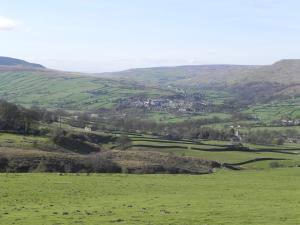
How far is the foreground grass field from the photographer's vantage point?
32.5 m

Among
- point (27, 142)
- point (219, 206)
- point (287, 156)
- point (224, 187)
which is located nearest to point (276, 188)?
point (224, 187)

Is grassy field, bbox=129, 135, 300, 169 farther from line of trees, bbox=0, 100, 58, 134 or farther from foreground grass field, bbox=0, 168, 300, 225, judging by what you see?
foreground grass field, bbox=0, 168, 300, 225

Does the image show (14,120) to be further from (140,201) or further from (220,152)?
(140,201)

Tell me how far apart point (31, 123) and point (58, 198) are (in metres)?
76.6

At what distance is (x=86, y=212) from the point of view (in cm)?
3484

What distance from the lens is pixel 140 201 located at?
4309cm

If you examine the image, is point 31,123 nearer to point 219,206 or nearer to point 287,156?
point 287,156

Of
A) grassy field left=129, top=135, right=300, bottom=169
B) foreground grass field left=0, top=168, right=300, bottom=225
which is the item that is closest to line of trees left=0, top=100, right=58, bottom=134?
grassy field left=129, top=135, right=300, bottom=169

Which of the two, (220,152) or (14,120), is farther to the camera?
(220,152)

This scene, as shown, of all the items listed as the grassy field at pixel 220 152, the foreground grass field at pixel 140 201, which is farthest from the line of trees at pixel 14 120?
the foreground grass field at pixel 140 201

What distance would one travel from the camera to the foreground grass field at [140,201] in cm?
3250

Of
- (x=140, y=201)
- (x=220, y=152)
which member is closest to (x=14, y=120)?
(x=220, y=152)

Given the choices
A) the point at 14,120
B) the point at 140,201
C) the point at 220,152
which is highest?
the point at 14,120

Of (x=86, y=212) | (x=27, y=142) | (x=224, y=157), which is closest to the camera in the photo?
(x=86, y=212)
